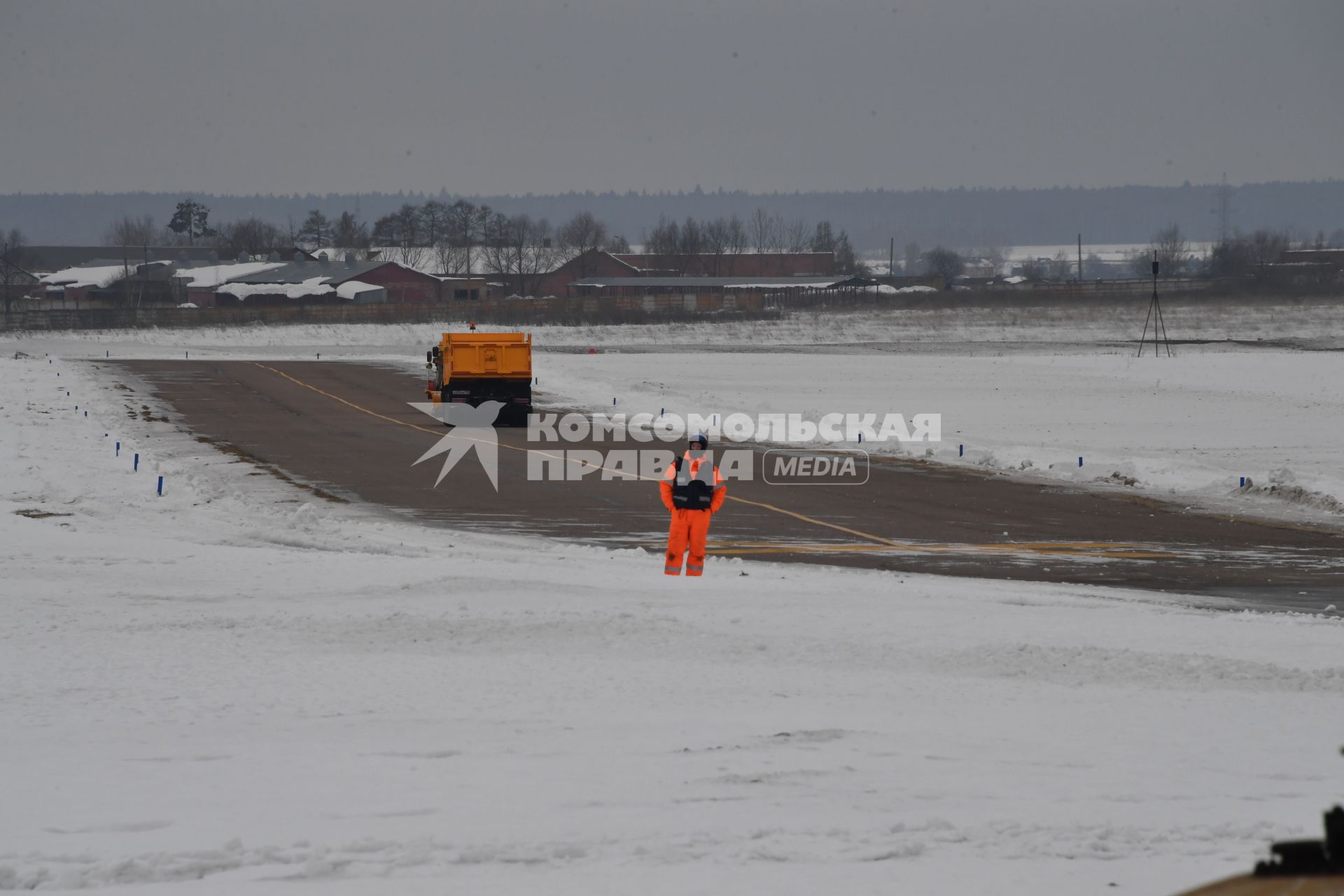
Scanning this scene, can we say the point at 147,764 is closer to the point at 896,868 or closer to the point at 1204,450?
the point at 896,868

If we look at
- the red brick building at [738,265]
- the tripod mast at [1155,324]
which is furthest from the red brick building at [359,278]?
→ the tripod mast at [1155,324]

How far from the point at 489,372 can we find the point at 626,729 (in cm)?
2829

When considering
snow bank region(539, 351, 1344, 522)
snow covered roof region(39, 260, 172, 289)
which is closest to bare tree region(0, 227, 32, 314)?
snow covered roof region(39, 260, 172, 289)

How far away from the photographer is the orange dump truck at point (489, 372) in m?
35.2

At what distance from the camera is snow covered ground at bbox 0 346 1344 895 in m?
5.62

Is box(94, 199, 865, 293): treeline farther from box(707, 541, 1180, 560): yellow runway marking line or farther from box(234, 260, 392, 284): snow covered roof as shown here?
box(707, 541, 1180, 560): yellow runway marking line

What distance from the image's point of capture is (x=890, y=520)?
763 inches

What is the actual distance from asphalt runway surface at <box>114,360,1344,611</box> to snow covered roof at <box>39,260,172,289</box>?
11544cm

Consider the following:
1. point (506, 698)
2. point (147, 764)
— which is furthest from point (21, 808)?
point (506, 698)

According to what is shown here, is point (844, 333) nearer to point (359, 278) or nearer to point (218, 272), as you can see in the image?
point (359, 278)

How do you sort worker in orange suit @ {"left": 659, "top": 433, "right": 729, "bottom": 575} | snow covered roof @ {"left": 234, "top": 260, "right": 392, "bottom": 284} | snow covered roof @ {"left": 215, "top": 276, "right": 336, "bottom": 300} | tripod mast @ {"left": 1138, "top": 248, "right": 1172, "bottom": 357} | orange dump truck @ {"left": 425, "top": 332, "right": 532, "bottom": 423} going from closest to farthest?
worker in orange suit @ {"left": 659, "top": 433, "right": 729, "bottom": 575} → orange dump truck @ {"left": 425, "top": 332, "right": 532, "bottom": 423} → tripod mast @ {"left": 1138, "top": 248, "right": 1172, "bottom": 357} → snow covered roof @ {"left": 215, "top": 276, "right": 336, "bottom": 300} → snow covered roof @ {"left": 234, "top": 260, "right": 392, "bottom": 284}

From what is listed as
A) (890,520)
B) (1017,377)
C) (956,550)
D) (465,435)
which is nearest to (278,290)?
(1017,377)

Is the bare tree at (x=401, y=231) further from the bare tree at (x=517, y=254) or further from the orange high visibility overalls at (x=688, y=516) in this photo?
the orange high visibility overalls at (x=688, y=516)

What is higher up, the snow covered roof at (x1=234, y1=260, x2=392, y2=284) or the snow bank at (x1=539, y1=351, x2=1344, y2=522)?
the snow covered roof at (x1=234, y1=260, x2=392, y2=284)
